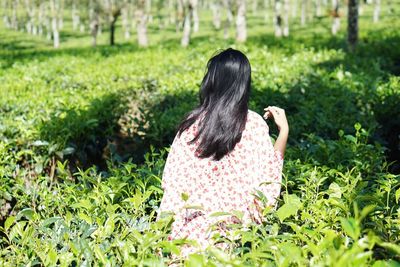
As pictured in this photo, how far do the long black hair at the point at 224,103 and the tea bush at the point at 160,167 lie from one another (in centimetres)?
46

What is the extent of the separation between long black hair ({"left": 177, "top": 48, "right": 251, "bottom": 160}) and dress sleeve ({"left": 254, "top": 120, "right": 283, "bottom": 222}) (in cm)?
16

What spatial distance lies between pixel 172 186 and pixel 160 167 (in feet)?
2.65

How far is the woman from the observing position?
3.29 m

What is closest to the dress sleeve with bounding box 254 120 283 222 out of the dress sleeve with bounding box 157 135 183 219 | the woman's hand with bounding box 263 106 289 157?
the woman's hand with bounding box 263 106 289 157

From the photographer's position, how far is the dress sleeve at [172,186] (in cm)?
327

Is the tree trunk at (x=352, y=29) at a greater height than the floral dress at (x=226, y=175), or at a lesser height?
greater

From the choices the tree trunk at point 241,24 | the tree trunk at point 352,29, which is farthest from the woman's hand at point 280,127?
the tree trunk at point 241,24

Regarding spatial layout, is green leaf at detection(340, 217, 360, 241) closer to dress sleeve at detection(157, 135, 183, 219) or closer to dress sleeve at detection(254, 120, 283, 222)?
dress sleeve at detection(254, 120, 283, 222)

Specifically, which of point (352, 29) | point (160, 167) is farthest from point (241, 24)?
point (160, 167)

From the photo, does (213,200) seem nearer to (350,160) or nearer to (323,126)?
(350,160)

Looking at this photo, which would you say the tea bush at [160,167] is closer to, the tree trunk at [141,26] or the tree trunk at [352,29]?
the tree trunk at [352,29]

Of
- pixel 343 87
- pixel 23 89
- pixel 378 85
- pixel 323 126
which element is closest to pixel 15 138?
pixel 323 126

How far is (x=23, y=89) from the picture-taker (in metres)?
9.16

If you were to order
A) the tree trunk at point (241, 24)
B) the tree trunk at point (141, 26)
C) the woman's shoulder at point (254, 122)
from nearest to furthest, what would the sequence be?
the woman's shoulder at point (254, 122)
the tree trunk at point (241, 24)
the tree trunk at point (141, 26)
